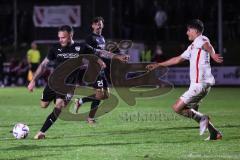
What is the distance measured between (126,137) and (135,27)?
970 inches

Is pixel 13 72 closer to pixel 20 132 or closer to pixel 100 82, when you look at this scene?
pixel 100 82

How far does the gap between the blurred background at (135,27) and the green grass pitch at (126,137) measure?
14.8 m

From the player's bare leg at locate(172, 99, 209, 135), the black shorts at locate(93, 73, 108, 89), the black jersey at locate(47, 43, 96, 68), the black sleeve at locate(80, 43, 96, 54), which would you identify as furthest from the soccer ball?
the black shorts at locate(93, 73, 108, 89)

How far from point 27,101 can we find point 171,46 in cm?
1386

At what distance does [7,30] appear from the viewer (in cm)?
3959

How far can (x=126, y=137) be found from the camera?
12.7 metres

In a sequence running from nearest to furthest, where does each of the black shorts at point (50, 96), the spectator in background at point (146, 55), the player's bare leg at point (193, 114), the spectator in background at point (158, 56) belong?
the player's bare leg at point (193, 114) → the black shorts at point (50, 96) → the spectator in background at point (158, 56) → the spectator in background at point (146, 55)

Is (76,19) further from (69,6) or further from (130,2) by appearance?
(130,2)

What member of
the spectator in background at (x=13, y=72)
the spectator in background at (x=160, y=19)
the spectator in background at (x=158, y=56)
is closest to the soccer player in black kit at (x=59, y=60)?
the spectator in background at (x=158, y=56)

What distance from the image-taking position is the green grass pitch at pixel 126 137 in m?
10.3

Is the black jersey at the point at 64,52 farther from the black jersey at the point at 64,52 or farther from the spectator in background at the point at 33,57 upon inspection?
the spectator in background at the point at 33,57

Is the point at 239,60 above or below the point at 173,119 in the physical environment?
below

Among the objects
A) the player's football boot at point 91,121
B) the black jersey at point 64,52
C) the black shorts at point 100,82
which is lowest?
the player's football boot at point 91,121

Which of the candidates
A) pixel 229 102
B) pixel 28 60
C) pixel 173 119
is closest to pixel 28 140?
pixel 173 119
